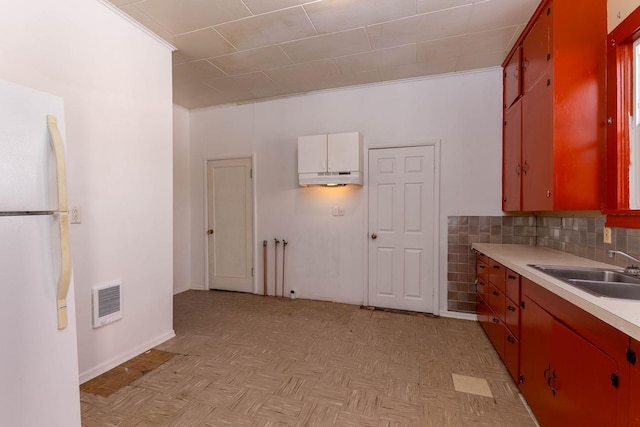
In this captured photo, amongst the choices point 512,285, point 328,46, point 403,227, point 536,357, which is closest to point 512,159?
point 403,227

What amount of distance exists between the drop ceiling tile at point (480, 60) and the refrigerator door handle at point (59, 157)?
3.42m

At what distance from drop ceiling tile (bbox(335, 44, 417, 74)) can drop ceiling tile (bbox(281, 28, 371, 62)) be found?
0.12m

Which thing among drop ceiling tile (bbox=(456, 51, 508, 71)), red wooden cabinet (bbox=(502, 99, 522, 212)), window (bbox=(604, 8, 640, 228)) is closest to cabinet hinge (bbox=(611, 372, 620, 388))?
window (bbox=(604, 8, 640, 228))

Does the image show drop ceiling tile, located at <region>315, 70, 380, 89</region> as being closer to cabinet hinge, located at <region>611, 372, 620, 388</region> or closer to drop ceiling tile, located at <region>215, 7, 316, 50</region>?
drop ceiling tile, located at <region>215, 7, 316, 50</region>

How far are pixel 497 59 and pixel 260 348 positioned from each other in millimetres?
3791

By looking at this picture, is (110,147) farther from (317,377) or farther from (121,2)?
(317,377)

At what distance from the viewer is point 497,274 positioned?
2.50 metres

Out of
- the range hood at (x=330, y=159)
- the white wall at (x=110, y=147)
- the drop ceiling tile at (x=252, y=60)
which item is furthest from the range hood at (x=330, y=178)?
the white wall at (x=110, y=147)

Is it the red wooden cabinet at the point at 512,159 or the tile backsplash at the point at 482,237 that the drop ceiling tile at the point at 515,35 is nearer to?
the red wooden cabinet at the point at 512,159

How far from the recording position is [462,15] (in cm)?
244

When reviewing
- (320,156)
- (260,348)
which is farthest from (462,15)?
(260,348)

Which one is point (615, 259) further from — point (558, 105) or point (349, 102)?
point (349, 102)

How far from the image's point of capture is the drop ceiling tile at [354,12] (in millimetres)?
2305

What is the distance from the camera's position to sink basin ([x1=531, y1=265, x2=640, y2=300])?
1562 millimetres
